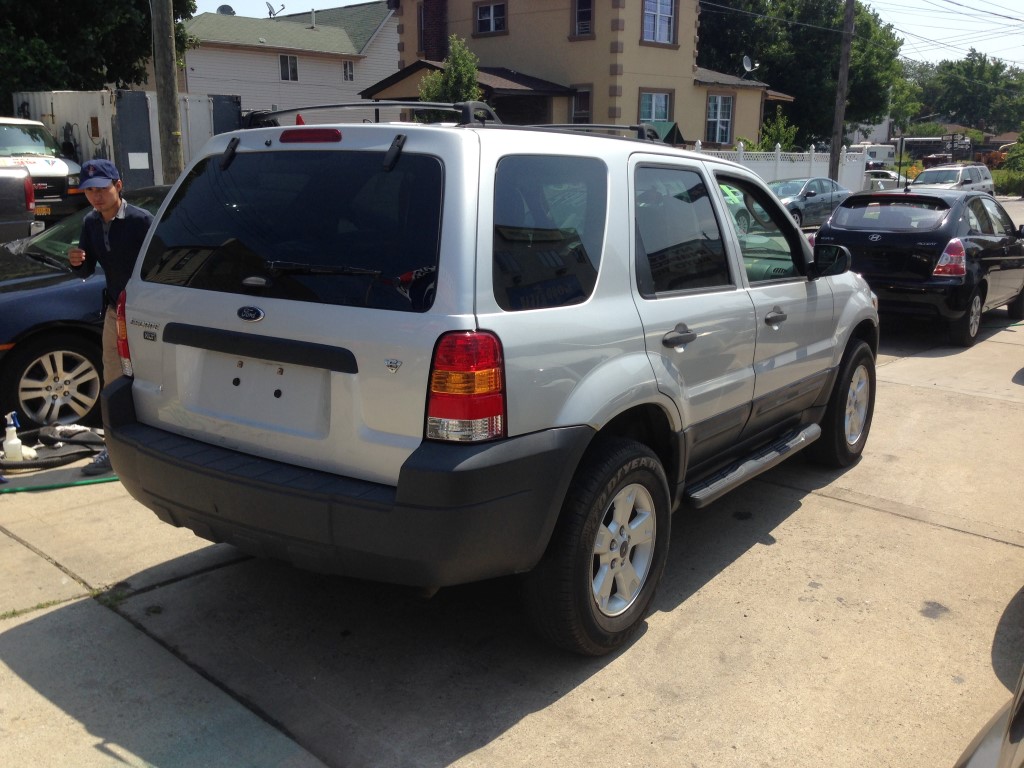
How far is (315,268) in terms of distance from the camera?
3.18 meters

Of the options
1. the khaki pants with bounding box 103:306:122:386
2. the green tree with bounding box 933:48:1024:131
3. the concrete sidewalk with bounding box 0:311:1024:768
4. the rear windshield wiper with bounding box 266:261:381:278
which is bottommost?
the concrete sidewalk with bounding box 0:311:1024:768

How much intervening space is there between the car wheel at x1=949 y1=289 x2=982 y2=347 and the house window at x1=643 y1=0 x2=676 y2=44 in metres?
22.6

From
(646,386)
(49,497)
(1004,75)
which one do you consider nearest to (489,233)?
(646,386)

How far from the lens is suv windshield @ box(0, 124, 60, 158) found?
15.4 m

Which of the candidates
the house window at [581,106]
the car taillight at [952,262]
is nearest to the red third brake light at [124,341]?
the car taillight at [952,262]

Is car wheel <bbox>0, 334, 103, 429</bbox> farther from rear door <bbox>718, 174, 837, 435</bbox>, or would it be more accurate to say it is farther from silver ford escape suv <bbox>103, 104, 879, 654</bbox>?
rear door <bbox>718, 174, 837, 435</bbox>

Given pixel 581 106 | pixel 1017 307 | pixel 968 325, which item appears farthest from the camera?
pixel 581 106

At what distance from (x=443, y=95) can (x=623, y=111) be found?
6651 mm

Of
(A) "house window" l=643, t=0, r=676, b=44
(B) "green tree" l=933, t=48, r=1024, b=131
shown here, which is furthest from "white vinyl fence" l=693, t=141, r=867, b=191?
(B) "green tree" l=933, t=48, r=1024, b=131

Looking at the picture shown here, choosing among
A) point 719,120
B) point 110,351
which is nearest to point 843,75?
point 719,120

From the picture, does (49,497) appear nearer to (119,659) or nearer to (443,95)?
(119,659)

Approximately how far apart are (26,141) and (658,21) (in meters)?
21.4

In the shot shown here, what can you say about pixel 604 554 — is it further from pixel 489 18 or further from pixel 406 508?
pixel 489 18

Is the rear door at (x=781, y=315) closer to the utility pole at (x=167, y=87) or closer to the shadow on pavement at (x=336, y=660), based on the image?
the shadow on pavement at (x=336, y=660)
